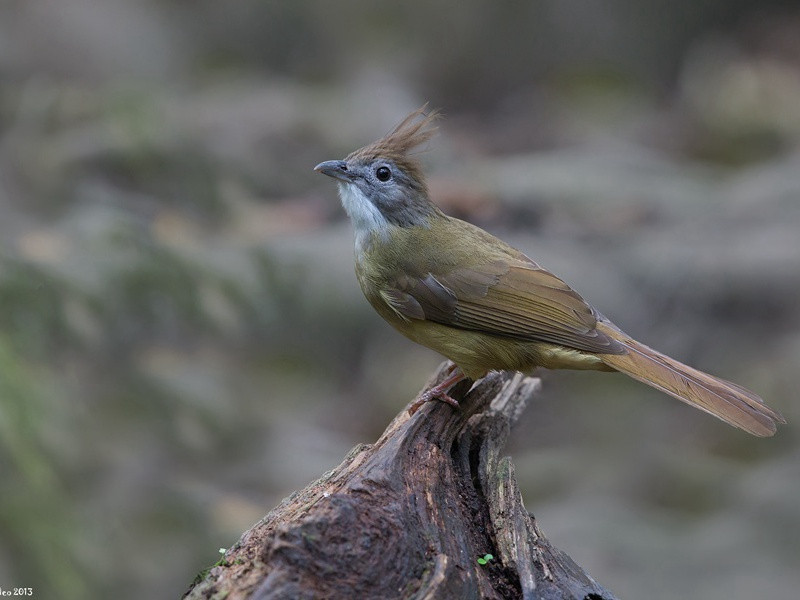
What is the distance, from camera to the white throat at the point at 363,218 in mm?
4684

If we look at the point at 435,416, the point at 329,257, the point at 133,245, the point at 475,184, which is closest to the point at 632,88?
the point at 475,184

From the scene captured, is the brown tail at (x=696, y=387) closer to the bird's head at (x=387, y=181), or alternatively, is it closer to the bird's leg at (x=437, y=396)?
the bird's leg at (x=437, y=396)

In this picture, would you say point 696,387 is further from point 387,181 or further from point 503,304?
point 387,181

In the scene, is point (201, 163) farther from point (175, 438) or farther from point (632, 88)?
point (632, 88)

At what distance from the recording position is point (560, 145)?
383 inches

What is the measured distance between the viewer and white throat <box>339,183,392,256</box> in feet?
15.4

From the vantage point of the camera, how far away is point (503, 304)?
4.41 meters

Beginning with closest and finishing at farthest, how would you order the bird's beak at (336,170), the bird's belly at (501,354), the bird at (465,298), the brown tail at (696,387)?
the brown tail at (696,387) < the bird at (465,298) < the bird's belly at (501,354) < the bird's beak at (336,170)

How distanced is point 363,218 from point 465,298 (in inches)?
25.2

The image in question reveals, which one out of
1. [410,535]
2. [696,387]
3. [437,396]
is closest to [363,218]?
[437,396]

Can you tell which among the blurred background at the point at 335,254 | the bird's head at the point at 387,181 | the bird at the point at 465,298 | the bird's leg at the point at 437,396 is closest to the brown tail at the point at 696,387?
the bird at the point at 465,298

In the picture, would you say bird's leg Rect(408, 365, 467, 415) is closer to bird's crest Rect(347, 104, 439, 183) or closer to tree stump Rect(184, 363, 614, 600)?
tree stump Rect(184, 363, 614, 600)

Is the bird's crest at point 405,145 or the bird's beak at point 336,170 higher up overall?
the bird's crest at point 405,145

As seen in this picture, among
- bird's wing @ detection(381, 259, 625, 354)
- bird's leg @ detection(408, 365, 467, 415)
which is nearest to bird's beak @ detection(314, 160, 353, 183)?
bird's wing @ detection(381, 259, 625, 354)
